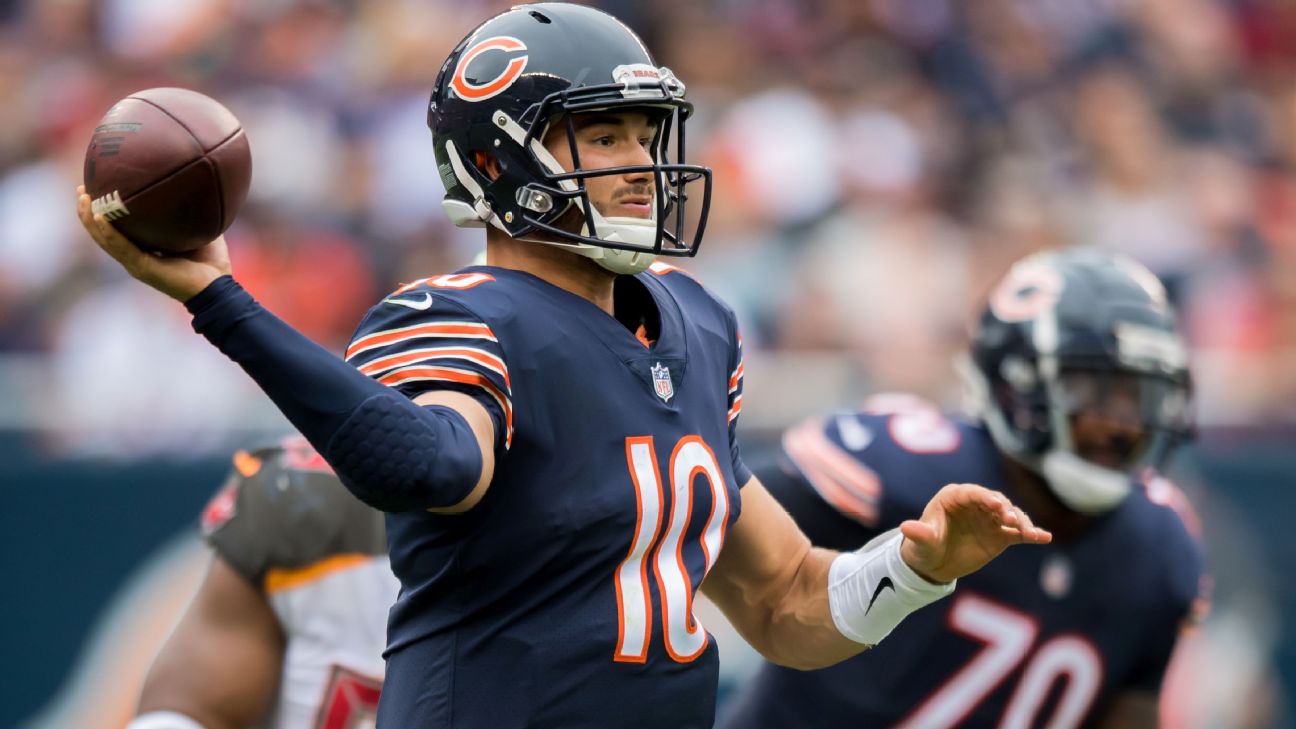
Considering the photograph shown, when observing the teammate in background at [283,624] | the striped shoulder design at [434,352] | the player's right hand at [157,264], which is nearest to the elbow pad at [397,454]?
the striped shoulder design at [434,352]

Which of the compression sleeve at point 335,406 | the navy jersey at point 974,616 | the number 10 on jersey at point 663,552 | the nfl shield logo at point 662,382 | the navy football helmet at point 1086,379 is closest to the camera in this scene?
the compression sleeve at point 335,406

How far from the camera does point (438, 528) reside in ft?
8.94

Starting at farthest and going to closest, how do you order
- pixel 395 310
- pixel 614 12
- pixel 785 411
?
pixel 614 12 < pixel 785 411 < pixel 395 310

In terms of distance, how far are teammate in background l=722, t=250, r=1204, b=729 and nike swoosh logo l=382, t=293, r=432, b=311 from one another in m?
1.73

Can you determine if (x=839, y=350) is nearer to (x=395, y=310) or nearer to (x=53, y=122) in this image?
(x=53, y=122)

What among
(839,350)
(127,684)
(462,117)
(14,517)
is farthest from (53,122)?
(462,117)

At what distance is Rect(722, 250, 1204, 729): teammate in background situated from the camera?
4.23m

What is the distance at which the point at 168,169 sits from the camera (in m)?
2.51

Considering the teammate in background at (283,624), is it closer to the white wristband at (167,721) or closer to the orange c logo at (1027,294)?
the white wristband at (167,721)

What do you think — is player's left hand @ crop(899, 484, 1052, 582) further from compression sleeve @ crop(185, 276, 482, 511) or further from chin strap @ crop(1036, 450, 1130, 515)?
chin strap @ crop(1036, 450, 1130, 515)

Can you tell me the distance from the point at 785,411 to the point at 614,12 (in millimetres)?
3150

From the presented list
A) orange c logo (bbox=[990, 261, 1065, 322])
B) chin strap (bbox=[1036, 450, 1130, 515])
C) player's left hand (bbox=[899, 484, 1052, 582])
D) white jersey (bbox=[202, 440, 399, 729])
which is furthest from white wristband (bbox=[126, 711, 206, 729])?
orange c logo (bbox=[990, 261, 1065, 322])

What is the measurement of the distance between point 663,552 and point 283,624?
1.22 meters

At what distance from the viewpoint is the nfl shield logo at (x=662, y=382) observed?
2883mm
